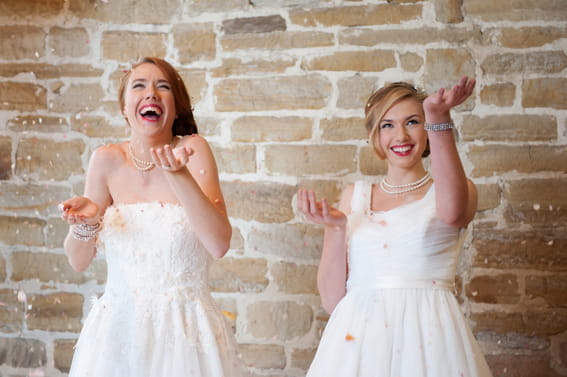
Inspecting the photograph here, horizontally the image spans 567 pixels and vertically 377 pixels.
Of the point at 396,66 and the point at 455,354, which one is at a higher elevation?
the point at 396,66

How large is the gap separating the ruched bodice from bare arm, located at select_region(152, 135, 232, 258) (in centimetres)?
45

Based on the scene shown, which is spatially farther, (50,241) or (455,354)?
(50,241)

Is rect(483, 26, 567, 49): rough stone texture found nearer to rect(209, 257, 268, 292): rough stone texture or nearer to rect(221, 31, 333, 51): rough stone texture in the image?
rect(221, 31, 333, 51): rough stone texture

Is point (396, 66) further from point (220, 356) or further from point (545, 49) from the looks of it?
point (220, 356)

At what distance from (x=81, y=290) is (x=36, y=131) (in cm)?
78

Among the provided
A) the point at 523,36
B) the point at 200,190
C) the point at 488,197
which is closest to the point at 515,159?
the point at 488,197

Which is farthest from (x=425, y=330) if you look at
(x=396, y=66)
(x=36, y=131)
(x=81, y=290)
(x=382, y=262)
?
(x=36, y=131)

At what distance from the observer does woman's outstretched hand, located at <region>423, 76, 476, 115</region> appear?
65.4 inches

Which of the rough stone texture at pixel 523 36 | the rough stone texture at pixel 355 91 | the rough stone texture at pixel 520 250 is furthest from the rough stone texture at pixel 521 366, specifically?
the rough stone texture at pixel 523 36

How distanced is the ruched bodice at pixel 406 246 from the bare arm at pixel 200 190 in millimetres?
445

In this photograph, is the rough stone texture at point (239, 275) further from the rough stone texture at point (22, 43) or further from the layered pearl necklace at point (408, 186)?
the rough stone texture at point (22, 43)

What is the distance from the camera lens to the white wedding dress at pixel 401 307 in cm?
182

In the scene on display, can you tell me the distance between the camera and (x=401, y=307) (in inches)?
75.4

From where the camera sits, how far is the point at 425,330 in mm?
1851
